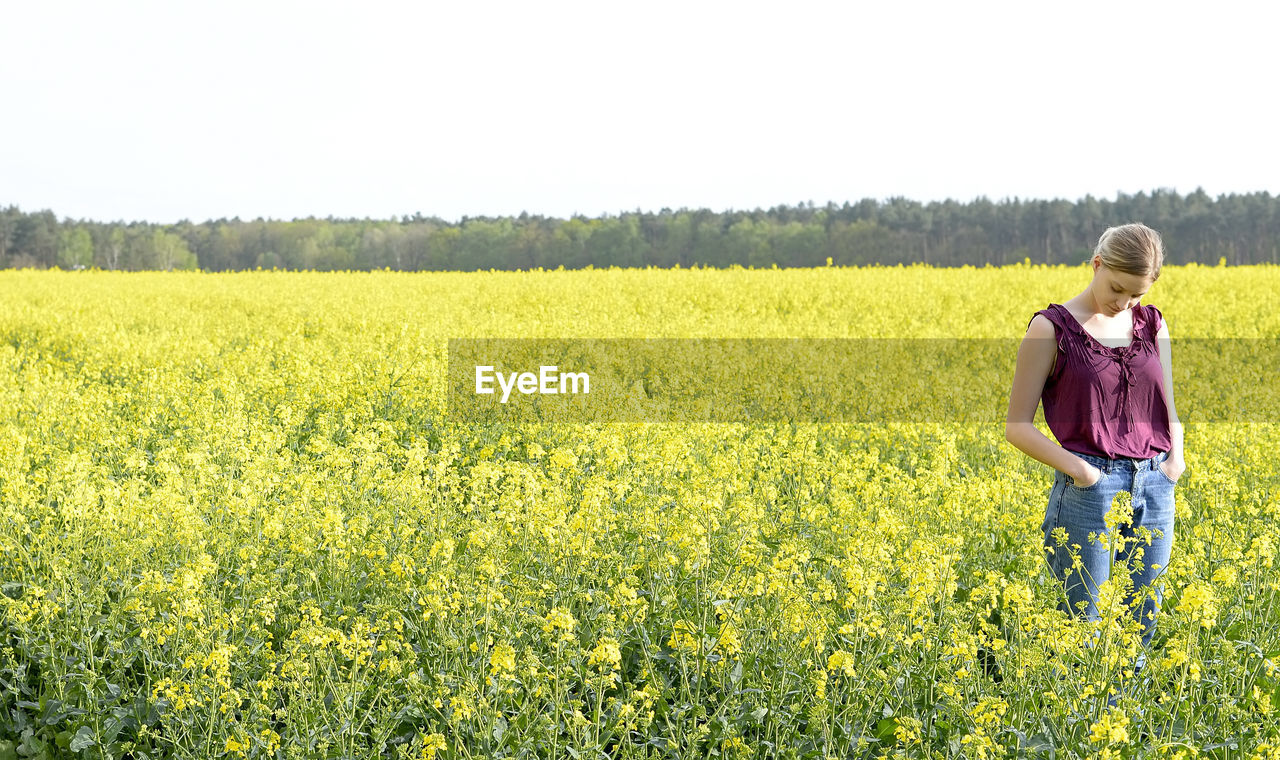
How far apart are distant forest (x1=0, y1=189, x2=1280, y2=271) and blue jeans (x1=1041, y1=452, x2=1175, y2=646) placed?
33.0 meters

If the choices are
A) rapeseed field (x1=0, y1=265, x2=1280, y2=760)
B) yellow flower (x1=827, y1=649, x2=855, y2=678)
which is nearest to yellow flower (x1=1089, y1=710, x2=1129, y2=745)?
rapeseed field (x1=0, y1=265, x2=1280, y2=760)

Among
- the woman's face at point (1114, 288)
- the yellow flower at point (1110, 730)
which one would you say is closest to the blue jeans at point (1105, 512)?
the woman's face at point (1114, 288)

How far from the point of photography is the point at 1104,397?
3.77m

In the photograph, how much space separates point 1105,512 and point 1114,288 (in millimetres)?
854

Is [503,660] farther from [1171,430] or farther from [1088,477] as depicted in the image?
[1171,430]

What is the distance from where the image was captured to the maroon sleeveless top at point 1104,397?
3.74 m

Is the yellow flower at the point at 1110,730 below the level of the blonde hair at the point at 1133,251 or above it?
below

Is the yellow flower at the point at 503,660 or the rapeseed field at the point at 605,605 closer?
the yellow flower at the point at 503,660

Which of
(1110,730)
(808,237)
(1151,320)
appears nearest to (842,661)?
(1110,730)

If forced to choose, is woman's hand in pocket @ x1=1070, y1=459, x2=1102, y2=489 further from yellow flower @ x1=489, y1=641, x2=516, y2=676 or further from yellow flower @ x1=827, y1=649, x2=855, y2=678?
yellow flower @ x1=489, y1=641, x2=516, y2=676

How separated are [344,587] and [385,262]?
43.7 m

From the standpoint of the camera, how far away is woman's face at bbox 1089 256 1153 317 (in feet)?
11.7

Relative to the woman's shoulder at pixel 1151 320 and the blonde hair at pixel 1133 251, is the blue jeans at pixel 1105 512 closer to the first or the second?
the woman's shoulder at pixel 1151 320

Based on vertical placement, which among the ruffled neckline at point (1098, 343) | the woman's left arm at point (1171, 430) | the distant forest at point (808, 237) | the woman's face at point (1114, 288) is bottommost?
the woman's left arm at point (1171, 430)
